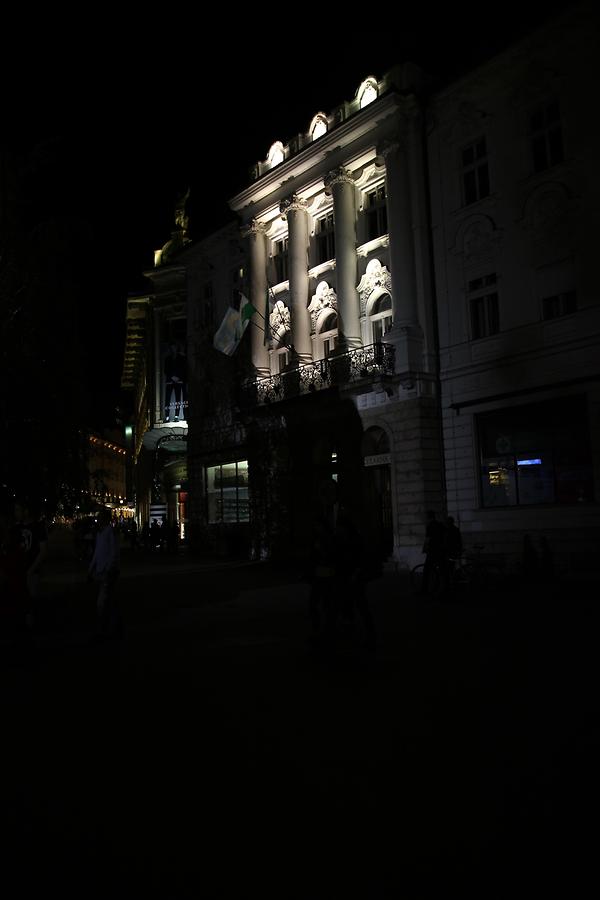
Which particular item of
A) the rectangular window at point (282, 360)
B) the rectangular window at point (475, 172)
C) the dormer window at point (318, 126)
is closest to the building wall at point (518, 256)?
the rectangular window at point (475, 172)

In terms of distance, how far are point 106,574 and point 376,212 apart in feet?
70.4

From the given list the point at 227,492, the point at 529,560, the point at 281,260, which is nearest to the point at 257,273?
the point at 281,260

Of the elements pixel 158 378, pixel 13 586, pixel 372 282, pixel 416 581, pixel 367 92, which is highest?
pixel 367 92

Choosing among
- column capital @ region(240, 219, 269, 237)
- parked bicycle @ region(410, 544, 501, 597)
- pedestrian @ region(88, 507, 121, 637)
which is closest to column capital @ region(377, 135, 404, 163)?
column capital @ region(240, 219, 269, 237)

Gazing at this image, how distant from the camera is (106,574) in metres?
12.4

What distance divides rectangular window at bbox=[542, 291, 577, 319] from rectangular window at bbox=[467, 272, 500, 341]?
6.13 ft

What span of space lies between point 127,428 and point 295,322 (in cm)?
6192

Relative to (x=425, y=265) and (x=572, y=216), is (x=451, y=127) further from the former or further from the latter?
(x=572, y=216)

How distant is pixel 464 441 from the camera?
80.5 ft

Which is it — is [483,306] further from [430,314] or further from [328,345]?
[328,345]

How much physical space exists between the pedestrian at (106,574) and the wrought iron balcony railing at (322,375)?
1472 centimetres

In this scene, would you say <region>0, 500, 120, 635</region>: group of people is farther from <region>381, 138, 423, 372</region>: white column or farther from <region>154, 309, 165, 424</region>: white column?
<region>154, 309, 165, 424</region>: white column

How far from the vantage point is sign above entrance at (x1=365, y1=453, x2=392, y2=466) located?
86.9 feet

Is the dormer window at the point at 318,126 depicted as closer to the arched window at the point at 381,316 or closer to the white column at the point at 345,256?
the white column at the point at 345,256
